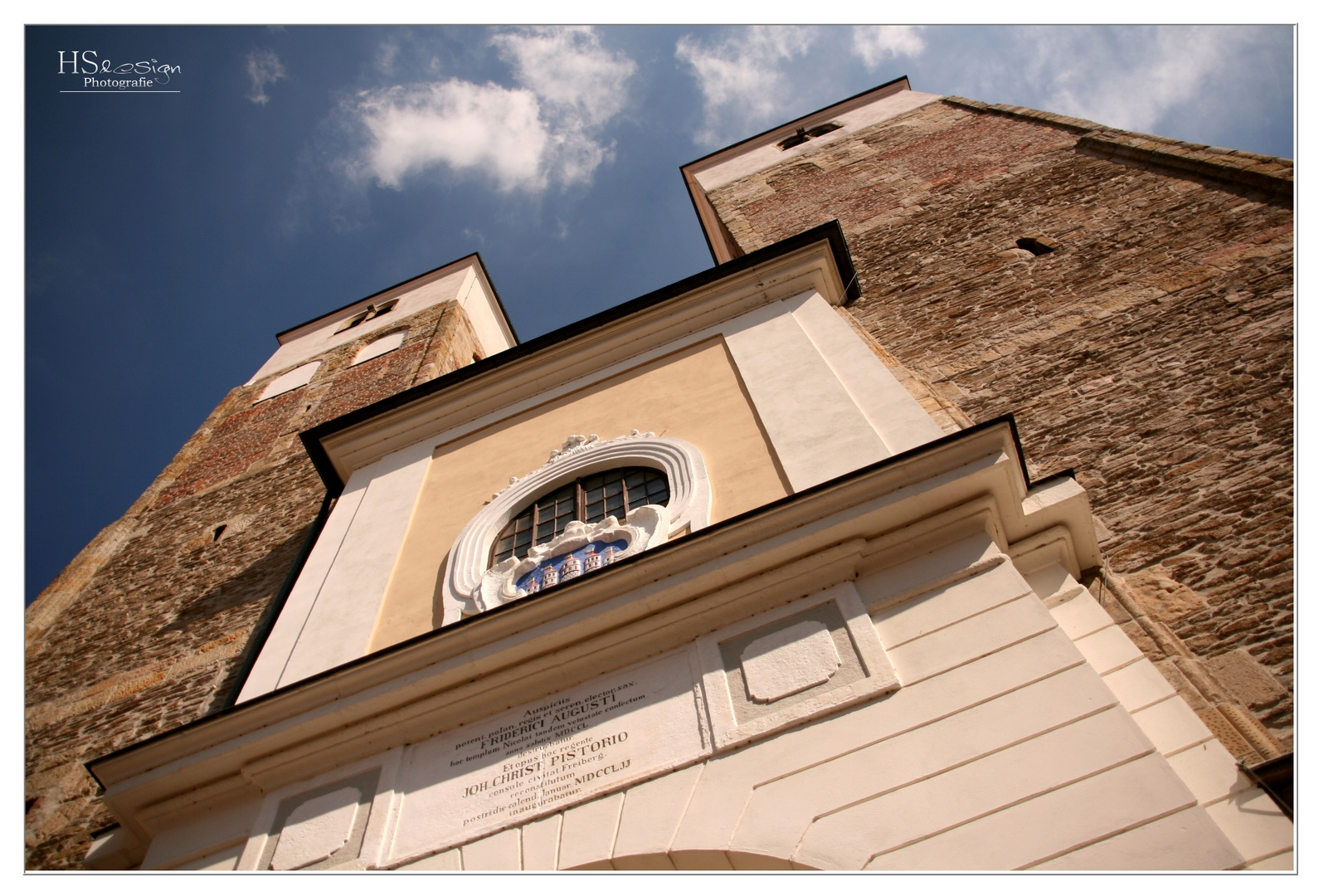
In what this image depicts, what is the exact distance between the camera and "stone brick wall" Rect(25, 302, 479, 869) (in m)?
7.98

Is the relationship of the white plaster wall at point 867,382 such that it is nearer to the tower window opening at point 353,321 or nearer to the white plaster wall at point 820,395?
the white plaster wall at point 820,395

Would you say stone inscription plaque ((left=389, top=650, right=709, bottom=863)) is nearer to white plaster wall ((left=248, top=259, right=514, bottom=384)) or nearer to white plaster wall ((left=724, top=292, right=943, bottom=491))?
white plaster wall ((left=724, top=292, right=943, bottom=491))

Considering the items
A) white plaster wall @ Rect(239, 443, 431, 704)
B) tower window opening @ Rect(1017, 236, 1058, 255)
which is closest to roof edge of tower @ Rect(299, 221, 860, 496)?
white plaster wall @ Rect(239, 443, 431, 704)

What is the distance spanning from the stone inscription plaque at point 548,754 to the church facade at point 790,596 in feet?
0.07

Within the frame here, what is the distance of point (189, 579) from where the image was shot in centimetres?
1051

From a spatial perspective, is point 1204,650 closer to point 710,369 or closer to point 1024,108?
point 710,369

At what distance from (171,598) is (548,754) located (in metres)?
7.13

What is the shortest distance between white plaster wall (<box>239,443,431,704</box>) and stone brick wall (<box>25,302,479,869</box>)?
5.63 feet

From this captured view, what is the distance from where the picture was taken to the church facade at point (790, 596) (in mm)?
4000

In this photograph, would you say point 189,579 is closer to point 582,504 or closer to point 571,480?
point 571,480

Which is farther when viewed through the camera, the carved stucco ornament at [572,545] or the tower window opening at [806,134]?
the tower window opening at [806,134]

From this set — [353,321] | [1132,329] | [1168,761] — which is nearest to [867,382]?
[1132,329]

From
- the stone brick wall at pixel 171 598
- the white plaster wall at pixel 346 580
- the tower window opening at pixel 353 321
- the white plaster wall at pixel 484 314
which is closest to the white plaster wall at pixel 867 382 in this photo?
the white plaster wall at pixel 346 580

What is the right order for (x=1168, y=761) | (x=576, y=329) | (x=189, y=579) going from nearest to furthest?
(x=1168, y=761)
(x=576, y=329)
(x=189, y=579)
